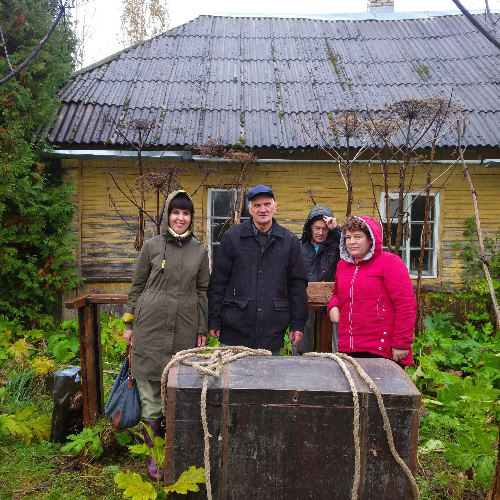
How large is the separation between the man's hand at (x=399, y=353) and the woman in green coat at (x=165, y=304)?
1.24 metres

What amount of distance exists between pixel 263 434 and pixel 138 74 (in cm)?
793

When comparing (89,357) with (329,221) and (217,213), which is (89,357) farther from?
(217,213)

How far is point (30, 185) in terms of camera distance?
20.5 ft

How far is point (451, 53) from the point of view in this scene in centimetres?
919

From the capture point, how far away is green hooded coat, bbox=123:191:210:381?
2.79 metres

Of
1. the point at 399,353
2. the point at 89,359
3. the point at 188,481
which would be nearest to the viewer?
the point at 188,481

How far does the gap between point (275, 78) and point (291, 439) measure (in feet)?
25.3

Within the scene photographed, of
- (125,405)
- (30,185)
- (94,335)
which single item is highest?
(30,185)

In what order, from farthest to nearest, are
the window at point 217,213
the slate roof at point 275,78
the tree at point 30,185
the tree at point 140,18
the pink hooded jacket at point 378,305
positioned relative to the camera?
1. the tree at point 140,18
2. the window at point 217,213
3. the slate roof at point 275,78
4. the tree at point 30,185
5. the pink hooded jacket at point 378,305

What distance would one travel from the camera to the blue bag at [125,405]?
9.34ft

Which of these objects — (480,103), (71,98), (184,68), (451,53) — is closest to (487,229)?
(480,103)

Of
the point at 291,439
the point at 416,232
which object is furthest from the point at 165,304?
the point at 416,232

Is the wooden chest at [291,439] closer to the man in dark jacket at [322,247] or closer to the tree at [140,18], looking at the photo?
the man in dark jacket at [322,247]

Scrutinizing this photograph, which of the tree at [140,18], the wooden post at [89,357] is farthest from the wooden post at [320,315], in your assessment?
the tree at [140,18]
